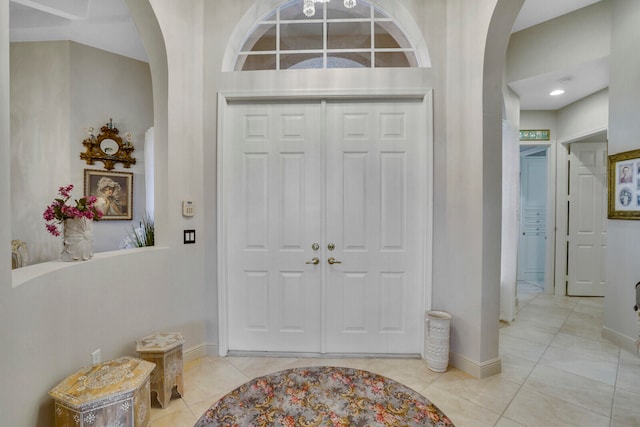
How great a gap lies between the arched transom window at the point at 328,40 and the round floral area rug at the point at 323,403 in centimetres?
261

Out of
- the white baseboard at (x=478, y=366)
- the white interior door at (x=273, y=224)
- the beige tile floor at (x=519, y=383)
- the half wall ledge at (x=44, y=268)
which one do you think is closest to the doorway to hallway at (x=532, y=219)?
the beige tile floor at (x=519, y=383)

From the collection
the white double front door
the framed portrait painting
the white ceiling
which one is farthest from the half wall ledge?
the white ceiling

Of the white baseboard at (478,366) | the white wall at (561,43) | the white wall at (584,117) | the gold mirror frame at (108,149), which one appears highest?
the white wall at (561,43)

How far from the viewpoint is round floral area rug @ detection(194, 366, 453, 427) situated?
1728mm

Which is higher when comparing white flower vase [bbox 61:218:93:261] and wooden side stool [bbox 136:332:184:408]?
white flower vase [bbox 61:218:93:261]

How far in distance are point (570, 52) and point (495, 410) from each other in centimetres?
367

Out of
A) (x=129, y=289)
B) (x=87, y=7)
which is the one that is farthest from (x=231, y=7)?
(x=129, y=289)

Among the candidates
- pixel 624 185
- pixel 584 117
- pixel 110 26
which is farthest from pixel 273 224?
pixel 584 117

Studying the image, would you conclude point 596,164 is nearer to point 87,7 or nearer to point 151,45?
point 151,45

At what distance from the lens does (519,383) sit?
2.11 m

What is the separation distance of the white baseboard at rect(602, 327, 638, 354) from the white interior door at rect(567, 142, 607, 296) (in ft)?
5.48

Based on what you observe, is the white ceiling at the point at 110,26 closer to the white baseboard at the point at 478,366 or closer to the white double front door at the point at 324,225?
the white double front door at the point at 324,225

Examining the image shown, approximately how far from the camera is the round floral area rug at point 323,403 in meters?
1.73

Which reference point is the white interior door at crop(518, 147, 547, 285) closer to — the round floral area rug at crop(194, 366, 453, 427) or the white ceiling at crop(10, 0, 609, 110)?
the white ceiling at crop(10, 0, 609, 110)
